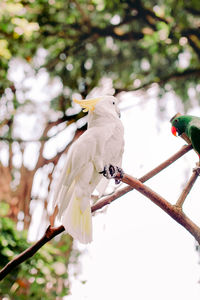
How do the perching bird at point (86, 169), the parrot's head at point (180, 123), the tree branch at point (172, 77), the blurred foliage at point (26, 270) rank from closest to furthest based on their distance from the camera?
the perching bird at point (86, 169), the parrot's head at point (180, 123), the blurred foliage at point (26, 270), the tree branch at point (172, 77)

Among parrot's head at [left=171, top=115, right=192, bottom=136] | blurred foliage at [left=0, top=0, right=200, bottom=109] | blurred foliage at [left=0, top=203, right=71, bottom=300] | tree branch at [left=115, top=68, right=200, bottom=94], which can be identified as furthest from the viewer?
tree branch at [left=115, top=68, right=200, bottom=94]

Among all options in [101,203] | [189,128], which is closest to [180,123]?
[189,128]

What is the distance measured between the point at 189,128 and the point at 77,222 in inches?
14.5

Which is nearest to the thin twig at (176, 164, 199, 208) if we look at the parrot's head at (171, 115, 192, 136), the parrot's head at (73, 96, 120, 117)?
the parrot's head at (171, 115, 192, 136)

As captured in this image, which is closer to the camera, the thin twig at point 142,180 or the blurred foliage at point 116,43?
the thin twig at point 142,180

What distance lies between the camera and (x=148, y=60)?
7.89ft

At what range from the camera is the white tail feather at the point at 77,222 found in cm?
66

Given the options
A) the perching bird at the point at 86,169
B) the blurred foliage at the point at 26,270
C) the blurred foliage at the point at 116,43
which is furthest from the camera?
the blurred foliage at the point at 116,43

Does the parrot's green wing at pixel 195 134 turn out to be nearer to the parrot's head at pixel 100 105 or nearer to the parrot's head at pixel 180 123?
the parrot's head at pixel 180 123

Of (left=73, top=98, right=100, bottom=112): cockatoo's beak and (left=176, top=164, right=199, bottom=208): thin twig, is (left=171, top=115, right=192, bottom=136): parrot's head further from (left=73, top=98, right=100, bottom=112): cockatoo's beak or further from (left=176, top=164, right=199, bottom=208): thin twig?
(left=73, top=98, right=100, bottom=112): cockatoo's beak

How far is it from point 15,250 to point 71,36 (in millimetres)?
1706

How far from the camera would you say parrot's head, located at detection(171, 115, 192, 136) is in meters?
0.81

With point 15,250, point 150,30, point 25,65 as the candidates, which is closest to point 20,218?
point 15,250

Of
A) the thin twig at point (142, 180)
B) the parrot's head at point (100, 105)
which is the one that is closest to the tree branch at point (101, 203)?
the thin twig at point (142, 180)
